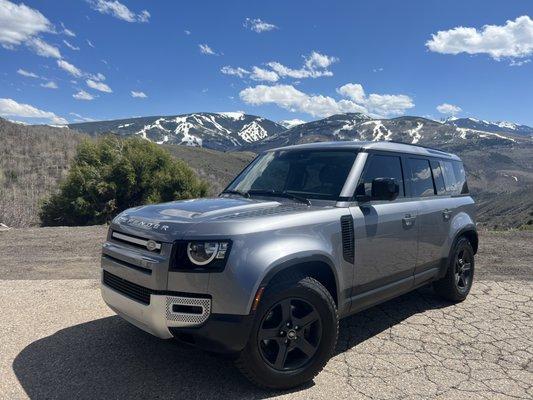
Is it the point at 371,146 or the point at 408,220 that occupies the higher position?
the point at 371,146

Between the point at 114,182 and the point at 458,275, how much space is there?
668 inches

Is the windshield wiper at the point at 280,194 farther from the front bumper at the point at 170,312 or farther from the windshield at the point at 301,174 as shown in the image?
the front bumper at the point at 170,312

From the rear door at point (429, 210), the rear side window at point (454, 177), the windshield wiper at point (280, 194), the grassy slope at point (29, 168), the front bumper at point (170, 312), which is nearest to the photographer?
the front bumper at point (170, 312)

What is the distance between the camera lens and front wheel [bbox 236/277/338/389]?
10.3 feet

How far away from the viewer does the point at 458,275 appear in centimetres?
561

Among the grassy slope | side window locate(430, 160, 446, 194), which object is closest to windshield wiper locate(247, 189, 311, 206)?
side window locate(430, 160, 446, 194)

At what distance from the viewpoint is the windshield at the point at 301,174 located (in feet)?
13.6

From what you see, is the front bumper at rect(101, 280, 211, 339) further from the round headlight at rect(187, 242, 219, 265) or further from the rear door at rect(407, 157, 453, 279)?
the rear door at rect(407, 157, 453, 279)

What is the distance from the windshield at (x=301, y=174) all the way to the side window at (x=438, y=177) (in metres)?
1.56

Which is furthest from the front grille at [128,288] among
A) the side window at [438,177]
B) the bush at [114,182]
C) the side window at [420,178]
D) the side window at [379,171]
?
the bush at [114,182]

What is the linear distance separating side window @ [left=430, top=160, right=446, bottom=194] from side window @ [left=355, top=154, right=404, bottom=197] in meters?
0.83

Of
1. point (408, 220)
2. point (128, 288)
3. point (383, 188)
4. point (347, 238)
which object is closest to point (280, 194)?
point (347, 238)

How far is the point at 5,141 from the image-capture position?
47.2 m

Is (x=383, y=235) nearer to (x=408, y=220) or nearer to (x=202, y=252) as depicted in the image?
(x=408, y=220)
